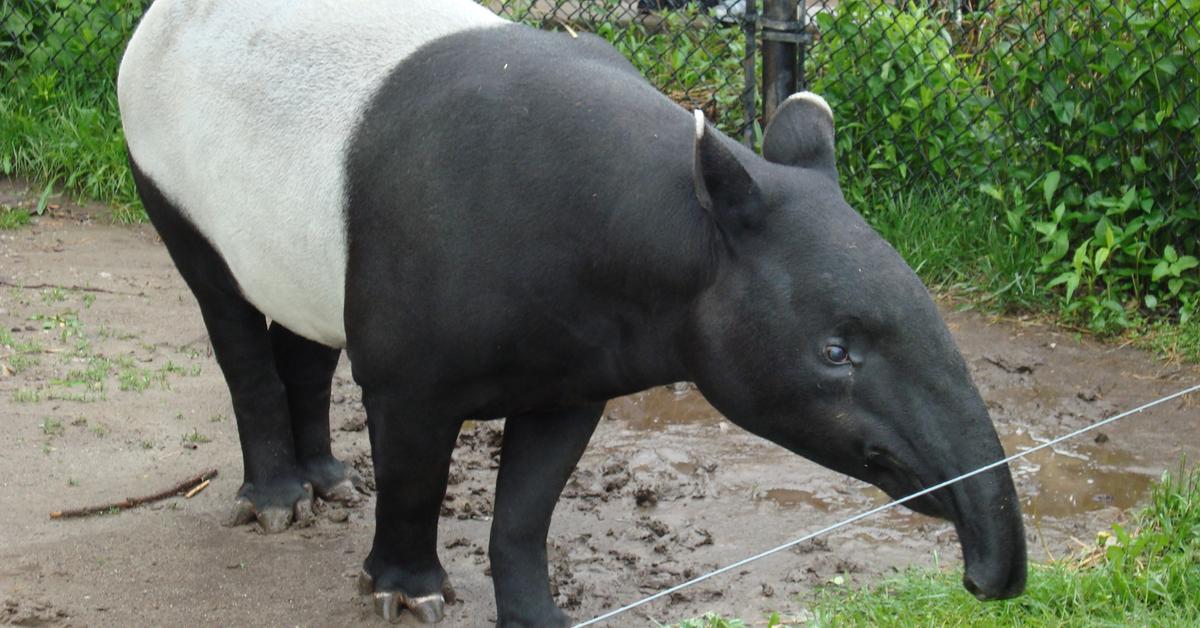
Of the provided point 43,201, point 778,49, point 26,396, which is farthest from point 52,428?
point 778,49

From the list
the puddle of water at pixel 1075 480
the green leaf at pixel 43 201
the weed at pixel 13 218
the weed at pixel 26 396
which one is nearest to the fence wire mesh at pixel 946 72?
the green leaf at pixel 43 201

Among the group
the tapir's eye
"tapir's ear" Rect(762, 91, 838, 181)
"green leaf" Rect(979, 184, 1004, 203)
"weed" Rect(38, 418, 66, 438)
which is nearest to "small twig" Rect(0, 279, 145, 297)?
"weed" Rect(38, 418, 66, 438)

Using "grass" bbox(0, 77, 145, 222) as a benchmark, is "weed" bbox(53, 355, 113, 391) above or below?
below

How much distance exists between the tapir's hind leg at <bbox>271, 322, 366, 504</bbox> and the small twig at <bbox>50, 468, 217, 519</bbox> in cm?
34

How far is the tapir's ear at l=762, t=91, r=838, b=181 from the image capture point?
3.63 metres

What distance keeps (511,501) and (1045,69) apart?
3611 mm

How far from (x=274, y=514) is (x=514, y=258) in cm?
164

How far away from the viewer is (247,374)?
4699 millimetres

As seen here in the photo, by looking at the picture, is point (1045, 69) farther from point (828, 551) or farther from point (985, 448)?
point (985, 448)

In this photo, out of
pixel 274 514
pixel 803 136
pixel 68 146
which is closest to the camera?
pixel 803 136

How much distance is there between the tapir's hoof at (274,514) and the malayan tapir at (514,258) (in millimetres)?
409

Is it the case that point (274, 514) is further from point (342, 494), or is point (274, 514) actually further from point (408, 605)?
point (408, 605)

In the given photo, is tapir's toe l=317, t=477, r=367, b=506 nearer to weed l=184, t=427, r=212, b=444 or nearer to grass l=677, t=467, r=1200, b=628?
weed l=184, t=427, r=212, b=444

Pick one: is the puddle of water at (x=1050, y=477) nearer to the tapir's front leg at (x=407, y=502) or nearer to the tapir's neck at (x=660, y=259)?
the tapir's front leg at (x=407, y=502)
